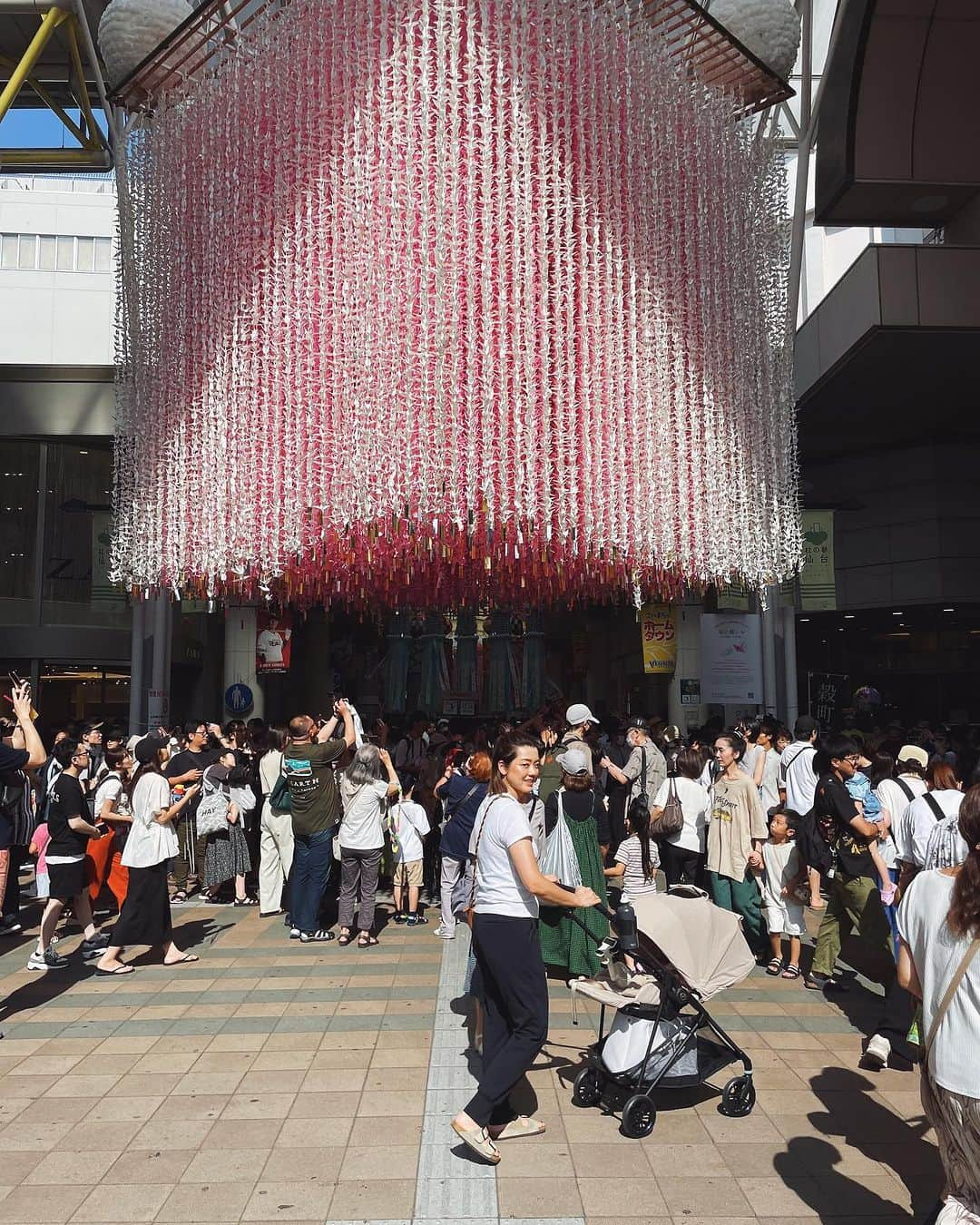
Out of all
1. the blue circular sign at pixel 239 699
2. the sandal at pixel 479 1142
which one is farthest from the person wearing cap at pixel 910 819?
the blue circular sign at pixel 239 699

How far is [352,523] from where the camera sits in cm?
643

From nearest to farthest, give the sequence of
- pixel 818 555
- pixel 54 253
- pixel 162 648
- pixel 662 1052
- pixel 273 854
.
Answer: pixel 662 1052 → pixel 273 854 → pixel 818 555 → pixel 162 648 → pixel 54 253

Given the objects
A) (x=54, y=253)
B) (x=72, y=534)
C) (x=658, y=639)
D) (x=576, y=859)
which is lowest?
(x=576, y=859)

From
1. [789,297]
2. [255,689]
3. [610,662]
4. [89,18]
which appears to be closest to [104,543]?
[255,689]

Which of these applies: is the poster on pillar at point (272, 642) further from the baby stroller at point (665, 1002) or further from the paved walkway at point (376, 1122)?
the baby stroller at point (665, 1002)

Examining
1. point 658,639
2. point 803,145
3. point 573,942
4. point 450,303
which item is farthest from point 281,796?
point 803,145

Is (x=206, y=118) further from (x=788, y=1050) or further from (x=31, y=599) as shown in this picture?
(x=31, y=599)

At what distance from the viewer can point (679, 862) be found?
6680 millimetres

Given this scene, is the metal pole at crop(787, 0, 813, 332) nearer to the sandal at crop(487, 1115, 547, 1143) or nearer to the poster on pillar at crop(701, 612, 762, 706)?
the poster on pillar at crop(701, 612, 762, 706)

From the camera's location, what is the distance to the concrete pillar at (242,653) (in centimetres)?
1686

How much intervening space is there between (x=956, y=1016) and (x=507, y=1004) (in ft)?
5.34

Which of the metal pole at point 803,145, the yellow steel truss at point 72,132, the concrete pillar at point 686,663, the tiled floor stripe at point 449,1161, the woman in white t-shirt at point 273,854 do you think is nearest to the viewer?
the tiled floor stripe at point 449,1161

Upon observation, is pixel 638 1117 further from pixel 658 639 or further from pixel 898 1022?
pixel 658 639

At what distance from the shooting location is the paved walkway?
10.4ft
